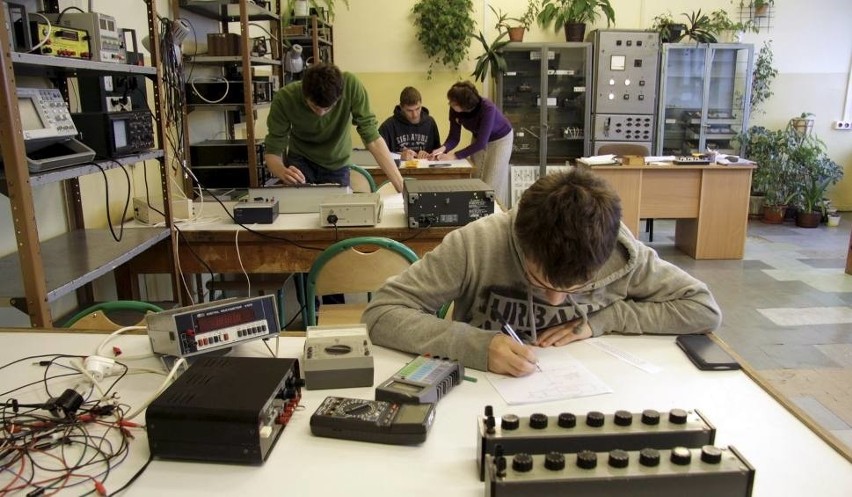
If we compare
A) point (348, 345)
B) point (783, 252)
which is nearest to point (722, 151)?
point (783, 252)

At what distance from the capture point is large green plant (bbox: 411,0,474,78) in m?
6.55

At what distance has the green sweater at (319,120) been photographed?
3.43 meters

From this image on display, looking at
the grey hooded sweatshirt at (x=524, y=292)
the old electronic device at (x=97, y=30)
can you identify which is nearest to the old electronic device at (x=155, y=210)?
the old electronic device at (x=97, y=30)

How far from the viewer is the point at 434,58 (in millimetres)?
6887

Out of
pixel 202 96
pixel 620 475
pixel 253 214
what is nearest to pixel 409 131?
pixel 202 96

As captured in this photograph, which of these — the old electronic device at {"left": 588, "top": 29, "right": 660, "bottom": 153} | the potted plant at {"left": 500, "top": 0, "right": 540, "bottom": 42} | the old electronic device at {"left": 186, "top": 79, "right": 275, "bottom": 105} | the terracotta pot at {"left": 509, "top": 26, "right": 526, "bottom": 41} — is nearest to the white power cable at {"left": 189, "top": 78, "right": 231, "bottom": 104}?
the old electronic device at {"left": 186, "top": 79, "right": 275, "bottom": 105}

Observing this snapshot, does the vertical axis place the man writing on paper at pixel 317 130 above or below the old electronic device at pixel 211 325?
above

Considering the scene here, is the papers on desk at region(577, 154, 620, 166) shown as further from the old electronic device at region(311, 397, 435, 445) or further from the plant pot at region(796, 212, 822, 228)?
the old electronic device at region(311, 397, 435, 445)

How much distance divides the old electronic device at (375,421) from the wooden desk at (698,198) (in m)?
4.10

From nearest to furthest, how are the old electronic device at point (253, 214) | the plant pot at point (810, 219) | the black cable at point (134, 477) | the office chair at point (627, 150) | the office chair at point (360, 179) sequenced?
the black cable at point (134, 477) → the old electronic device at point (253, 214) → the office chair at point (360, 179) → the office chair at point (627, 150) → the plant pot at point (810, 219)

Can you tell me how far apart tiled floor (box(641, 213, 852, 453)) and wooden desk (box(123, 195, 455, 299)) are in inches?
63.1

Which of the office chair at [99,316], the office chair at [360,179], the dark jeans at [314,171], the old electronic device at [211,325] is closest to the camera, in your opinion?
the old electronic device at [211,325]

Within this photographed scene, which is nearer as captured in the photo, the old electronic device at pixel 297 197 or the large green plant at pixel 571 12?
the old electronic device at pixel 297 197

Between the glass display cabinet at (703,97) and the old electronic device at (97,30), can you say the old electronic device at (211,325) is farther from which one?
the glass display cabinet at (703,97)
